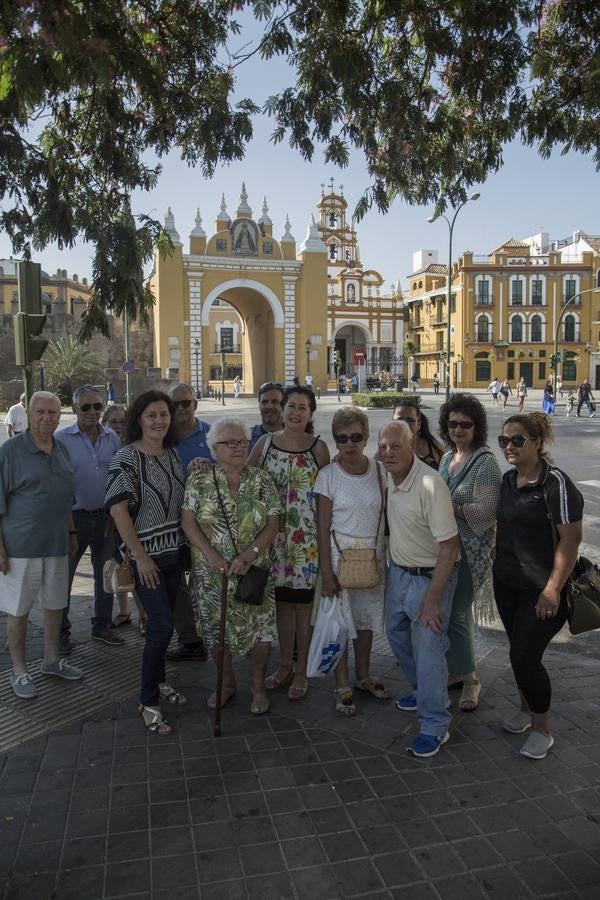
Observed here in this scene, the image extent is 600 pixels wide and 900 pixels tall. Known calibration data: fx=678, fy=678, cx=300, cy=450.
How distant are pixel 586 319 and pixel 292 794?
58.9 metres

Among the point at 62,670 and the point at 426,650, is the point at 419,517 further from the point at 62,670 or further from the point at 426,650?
the point at 62,670

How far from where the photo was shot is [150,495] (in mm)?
3791

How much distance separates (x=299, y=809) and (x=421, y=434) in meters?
2.44

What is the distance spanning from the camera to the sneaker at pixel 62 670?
434 cm

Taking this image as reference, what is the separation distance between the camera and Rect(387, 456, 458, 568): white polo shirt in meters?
3.35

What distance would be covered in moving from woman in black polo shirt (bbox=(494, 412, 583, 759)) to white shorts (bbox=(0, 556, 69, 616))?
8.74 ft

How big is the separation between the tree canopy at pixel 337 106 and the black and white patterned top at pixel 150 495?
1.03 meters

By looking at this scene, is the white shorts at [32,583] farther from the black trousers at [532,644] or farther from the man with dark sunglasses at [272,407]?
the black trousers at [532,644]

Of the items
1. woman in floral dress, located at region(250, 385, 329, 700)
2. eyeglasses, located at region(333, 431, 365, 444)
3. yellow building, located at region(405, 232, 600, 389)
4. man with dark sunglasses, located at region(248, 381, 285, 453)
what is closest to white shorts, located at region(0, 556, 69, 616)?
woman in floral dress, located at region(250, 385, 329, 700)

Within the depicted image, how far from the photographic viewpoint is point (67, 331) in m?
40.5

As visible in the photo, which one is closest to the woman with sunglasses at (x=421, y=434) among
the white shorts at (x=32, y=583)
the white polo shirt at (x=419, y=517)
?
the white polo shirt at (x=419, y=517)

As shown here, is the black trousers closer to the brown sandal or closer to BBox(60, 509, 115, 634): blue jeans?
the brown sandal

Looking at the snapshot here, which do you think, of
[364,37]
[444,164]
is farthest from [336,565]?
[364,37]

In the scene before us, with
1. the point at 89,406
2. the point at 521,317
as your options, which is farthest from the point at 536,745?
the point at 521,317
